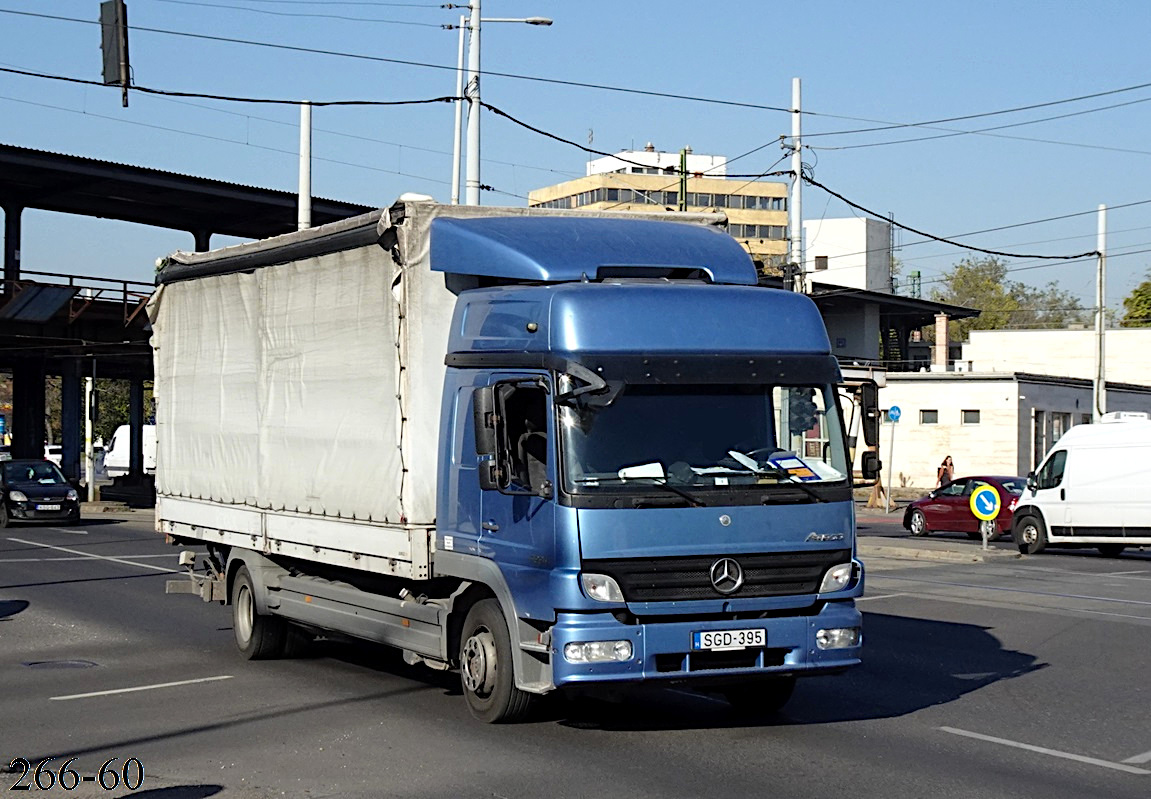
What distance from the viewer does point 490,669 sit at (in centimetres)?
955

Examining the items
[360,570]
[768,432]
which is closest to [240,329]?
[360,570]

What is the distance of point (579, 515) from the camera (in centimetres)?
871

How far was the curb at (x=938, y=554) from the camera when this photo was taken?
2650 centimetres

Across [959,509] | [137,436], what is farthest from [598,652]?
[137,436]

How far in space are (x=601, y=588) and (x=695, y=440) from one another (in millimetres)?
1105

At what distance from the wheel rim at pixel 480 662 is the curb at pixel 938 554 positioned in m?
18.0

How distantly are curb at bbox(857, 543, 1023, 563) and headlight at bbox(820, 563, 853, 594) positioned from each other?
17638 millimetres

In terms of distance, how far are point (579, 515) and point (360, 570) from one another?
9.85 ft

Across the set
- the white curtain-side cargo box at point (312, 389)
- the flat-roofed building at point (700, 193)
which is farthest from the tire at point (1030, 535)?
the flat-roofed building at point (700, 193)

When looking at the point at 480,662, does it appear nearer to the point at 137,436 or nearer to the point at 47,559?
the point at 47,559

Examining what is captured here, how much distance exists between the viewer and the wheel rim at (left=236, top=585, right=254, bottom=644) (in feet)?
43.3

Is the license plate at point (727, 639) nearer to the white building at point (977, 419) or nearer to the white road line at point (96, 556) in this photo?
the white road line at point (96, 556)

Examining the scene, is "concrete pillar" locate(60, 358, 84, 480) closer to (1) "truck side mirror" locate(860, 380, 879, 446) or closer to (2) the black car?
(2) the black car

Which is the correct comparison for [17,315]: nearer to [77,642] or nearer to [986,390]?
[77,642]
